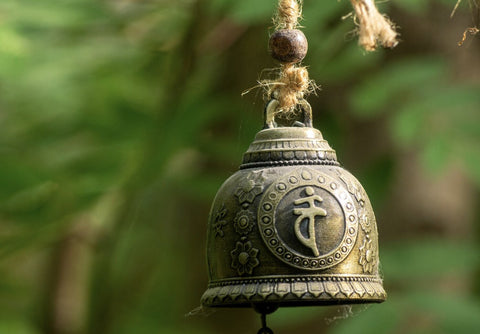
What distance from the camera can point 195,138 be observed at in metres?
3.56

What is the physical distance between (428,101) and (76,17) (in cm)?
131

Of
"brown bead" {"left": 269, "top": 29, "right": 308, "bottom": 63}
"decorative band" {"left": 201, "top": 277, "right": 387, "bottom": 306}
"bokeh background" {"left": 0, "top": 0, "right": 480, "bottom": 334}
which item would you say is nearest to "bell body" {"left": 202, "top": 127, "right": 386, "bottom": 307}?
"decorative band" {"left": 201, "top": 277, "right": 387, "bottom": 306}

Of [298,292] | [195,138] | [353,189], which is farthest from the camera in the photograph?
[195,138]

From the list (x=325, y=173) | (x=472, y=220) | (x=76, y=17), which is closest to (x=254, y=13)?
(x=76, y=17)

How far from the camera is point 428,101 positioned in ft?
11.4

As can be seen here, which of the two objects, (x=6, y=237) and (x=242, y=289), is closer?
(x=242, y=289)

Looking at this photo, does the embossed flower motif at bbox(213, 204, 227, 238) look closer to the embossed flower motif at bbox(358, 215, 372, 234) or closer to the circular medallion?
the circular medallion

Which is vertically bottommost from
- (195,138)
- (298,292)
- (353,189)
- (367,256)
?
(298,292)

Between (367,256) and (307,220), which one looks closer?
(307,220)

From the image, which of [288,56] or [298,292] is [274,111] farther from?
[298,292]

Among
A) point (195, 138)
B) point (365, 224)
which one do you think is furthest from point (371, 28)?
point (195, 138)

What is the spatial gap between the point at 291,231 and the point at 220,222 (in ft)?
0.59

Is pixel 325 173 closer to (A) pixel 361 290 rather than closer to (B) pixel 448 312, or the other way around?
(A) pixel 361 290

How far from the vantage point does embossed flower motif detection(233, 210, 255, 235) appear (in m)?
2.03
